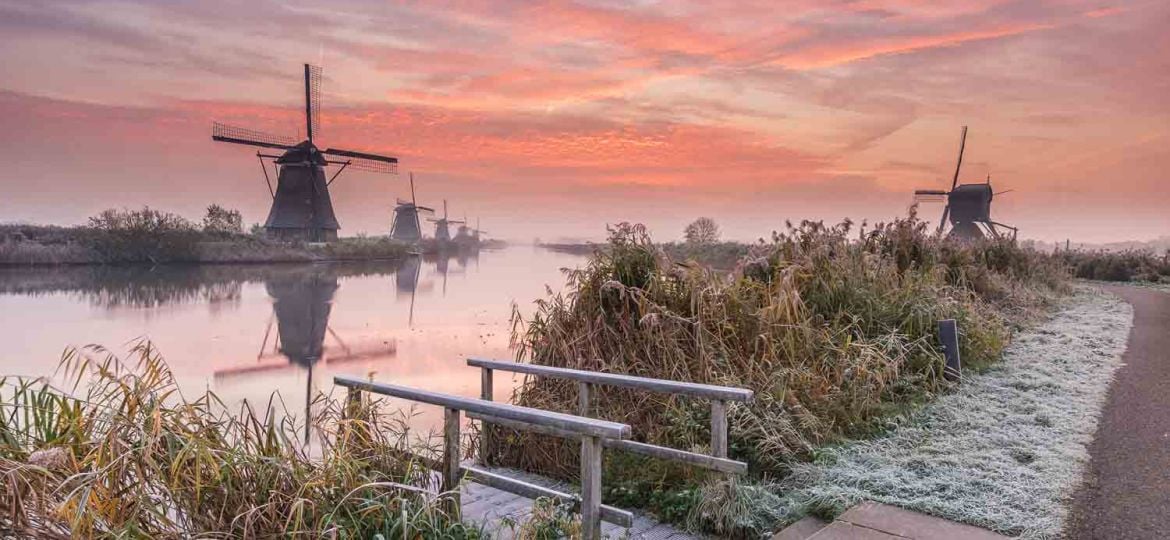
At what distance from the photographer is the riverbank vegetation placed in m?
40.5

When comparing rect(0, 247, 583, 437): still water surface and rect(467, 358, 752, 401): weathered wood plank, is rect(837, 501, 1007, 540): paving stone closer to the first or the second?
rect(467, 358, 752, 401): weathered wood plank

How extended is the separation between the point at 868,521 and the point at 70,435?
454 cm

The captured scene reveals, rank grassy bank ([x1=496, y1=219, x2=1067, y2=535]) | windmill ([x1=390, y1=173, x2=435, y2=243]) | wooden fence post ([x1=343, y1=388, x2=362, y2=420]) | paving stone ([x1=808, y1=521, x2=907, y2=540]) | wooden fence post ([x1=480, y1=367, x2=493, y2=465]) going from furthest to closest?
windmill ([x1=390, y1=173, x2=435, y2=243])
wooden fence post ([x1=480, y1=367, x2=493, y2=465])
grassy bank ([x1=496, y1=219, x2=1067, y2=535])
wooden fence post ([x1=343, y1=388, x2=362, y2=420])
paving stone ([x1=808, y1=521, x2=907, y2=540])

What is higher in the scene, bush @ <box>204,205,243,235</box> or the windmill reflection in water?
bush @ <box>204,205,243,235</box>

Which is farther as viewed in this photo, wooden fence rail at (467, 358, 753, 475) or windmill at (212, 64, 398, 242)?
windmill at (212, 64, 398, 242)

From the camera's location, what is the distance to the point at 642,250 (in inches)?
255

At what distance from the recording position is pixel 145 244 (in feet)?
138

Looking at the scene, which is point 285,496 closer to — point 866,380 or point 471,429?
point 471,429

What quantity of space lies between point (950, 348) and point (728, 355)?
3.36 meters

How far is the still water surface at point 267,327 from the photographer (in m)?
13.6

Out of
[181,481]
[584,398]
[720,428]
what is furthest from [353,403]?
[720,428]

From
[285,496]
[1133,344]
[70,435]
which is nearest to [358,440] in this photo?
[285,496]

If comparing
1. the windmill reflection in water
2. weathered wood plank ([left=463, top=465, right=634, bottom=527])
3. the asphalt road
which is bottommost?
the windmill reflection in water

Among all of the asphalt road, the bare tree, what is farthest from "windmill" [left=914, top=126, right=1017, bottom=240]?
the asphalt road
